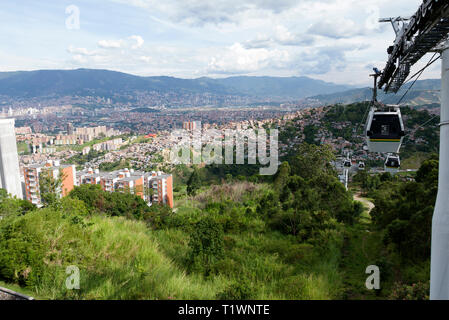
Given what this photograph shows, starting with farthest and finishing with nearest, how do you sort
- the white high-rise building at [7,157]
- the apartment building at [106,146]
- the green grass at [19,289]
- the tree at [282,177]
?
the apartment building at [106,146] → the white high-rise building at [7,157] → the tree at [282,177] → the green grass at [19,289]

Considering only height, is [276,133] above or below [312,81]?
below

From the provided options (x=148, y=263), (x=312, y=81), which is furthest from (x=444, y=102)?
(x=312, y=81)

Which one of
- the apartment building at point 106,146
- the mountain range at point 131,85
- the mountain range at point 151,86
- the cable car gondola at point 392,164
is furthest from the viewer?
the mountain range at point 131,85

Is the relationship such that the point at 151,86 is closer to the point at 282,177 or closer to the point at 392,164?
the point at 282,177

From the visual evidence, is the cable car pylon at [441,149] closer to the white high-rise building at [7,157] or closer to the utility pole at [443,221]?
the utility pole at [443,221]

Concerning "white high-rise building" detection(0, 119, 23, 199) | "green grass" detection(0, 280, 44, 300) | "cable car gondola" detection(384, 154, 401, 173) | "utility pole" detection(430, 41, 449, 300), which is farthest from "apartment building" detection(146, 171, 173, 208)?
"utility pole" detection(430, 41, 449, 300)

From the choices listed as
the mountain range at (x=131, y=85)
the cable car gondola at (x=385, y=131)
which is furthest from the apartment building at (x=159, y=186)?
→ the mountain range at (x=131, y=85)

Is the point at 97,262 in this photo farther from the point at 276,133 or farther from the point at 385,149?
the point at 276,133

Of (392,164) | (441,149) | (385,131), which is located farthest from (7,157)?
(441,149)
